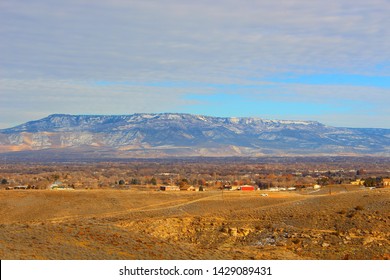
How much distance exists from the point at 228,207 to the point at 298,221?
1553 cm

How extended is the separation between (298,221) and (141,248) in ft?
62.5

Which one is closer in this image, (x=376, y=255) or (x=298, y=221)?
(x=376, y=255)

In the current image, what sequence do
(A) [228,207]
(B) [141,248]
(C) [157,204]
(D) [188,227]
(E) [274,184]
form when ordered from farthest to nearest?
(E) [274,184], (C) [157,204], (A) [228,207], (D) [188,227], (B) [141,248]

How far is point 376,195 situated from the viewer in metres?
53.6

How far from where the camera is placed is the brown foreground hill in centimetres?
2931

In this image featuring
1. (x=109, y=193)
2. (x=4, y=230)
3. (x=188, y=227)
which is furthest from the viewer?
(x=109, y=193)

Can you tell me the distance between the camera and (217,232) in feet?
139

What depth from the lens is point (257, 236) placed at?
41.8 meters

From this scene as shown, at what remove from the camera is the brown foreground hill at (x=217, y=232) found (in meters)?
29.3

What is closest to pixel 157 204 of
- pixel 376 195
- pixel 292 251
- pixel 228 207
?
pixel 228 207

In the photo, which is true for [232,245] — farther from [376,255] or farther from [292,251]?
[376,255]

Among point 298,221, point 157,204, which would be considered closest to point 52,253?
point 298,221

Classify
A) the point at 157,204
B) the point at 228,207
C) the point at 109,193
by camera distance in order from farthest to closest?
the point at 109,193 → the point at 157,204 → the point at 228,207

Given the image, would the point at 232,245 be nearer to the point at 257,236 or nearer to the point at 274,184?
the point at 257,236
